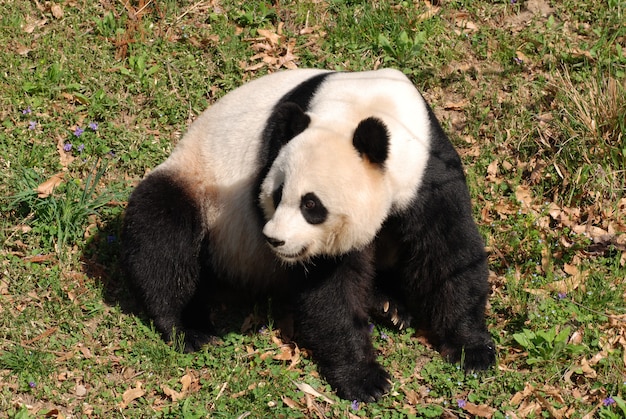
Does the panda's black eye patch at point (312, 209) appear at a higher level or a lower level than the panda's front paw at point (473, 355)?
higher

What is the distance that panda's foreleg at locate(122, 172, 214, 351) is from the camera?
6.04 meters

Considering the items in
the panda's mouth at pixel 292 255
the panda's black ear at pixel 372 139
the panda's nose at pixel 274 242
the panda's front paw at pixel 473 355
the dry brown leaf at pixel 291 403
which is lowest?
the panda's front paw at pixel 473 355

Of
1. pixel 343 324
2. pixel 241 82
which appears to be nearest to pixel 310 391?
pixel 343 324

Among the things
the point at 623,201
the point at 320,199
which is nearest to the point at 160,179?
the point at 320,199

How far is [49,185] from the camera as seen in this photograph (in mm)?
6883

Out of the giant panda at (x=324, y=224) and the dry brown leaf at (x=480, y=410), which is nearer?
the giant panda at (x=324, y=224)

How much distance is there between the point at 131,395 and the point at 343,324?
1533 mm

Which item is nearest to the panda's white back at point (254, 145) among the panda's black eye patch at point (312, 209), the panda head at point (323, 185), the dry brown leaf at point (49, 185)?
the panda head at point (323, 185)

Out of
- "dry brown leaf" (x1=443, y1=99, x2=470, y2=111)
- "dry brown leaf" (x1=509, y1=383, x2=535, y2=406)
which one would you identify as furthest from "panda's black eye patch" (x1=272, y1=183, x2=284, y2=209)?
"dry brown leaf" (x1=443, y1=99, x2=470, y2=111)

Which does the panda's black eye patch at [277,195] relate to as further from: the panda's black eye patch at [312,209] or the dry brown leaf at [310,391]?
the dry brown leaf at [310,391]

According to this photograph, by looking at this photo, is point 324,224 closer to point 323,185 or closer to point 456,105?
point 323,185

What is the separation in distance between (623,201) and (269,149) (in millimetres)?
3139

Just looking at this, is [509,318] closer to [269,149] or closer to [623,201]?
[623,201]

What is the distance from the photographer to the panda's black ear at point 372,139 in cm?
483
